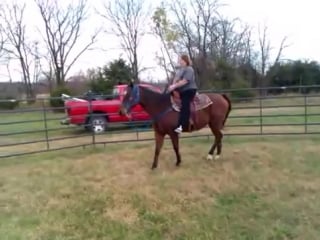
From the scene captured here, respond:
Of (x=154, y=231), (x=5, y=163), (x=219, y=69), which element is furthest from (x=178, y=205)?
(x=219, y=69)

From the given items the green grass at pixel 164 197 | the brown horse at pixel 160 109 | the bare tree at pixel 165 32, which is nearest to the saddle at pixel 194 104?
the brown horse at pixel 160 109

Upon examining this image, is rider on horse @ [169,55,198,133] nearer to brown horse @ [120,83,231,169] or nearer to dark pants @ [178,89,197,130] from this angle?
dark pants @ [178,89,197,130]

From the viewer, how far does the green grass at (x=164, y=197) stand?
4.82m

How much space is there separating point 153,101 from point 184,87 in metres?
0.60

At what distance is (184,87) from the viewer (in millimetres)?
6602

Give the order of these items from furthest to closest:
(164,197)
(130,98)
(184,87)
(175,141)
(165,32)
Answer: (165,32) → (175,141) → (130,98) → (184,87) → (164,197)

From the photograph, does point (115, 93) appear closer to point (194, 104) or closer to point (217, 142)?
point (217, 142)

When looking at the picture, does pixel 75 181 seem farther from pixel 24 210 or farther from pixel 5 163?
pixel 5 163

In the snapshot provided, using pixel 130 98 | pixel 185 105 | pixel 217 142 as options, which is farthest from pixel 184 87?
pixel 217 142

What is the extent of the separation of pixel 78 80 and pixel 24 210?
32.6 metres

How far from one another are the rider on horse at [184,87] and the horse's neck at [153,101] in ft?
0.78

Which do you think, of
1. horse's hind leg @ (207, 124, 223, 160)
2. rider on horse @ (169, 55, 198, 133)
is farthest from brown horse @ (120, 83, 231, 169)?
horse's hind leg @ (207, 124, 223, 160)

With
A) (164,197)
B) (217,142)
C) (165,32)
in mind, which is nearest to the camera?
(164,197)

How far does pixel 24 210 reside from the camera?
5.31 meters
